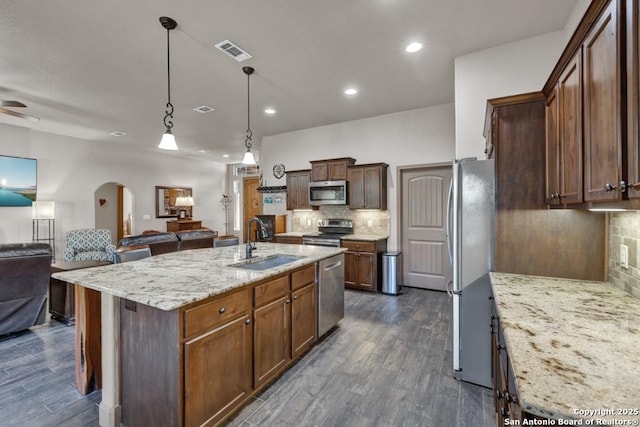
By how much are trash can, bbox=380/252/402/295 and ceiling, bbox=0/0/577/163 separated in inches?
97.7

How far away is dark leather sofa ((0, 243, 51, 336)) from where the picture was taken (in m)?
2.93

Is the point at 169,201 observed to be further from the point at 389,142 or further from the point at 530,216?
the point at 530,216

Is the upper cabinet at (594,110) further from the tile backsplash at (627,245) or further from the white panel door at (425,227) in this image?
the white panel door at (425,227)

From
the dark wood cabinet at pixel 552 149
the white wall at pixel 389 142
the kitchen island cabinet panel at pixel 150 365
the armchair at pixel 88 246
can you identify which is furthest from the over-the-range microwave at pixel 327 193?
the kitchen island cabinet panel at pixel 150 365

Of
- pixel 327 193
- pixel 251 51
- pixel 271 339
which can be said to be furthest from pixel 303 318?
pixel 327 193

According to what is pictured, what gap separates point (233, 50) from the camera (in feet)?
9.75

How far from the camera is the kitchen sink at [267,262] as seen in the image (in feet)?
8.45

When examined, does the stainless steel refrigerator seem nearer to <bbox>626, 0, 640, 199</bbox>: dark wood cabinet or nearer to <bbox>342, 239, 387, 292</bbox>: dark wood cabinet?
<bbox>626, 0, 640, 199</bbox>: dark wood cabinet

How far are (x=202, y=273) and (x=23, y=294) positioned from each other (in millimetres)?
2605

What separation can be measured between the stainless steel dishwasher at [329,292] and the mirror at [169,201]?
6908 mm

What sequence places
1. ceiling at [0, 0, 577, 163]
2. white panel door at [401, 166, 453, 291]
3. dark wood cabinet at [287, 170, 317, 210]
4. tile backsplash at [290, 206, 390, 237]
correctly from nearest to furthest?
ceiling at [0, 0, 577, 163], white panel door at [401, 166, 453, 291], tile backsplash at [290, 206, 390, 237], dark wood cabinet at [287, 170, 317, 210]

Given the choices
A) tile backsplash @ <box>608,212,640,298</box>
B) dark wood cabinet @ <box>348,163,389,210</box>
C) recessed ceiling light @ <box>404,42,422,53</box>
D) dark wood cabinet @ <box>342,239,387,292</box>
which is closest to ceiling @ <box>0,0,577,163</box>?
recessed ceiling light @ <box>404,42,422,53</box>

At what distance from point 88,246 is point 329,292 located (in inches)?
202

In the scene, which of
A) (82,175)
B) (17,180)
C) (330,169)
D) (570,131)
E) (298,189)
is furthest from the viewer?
(82,175)
